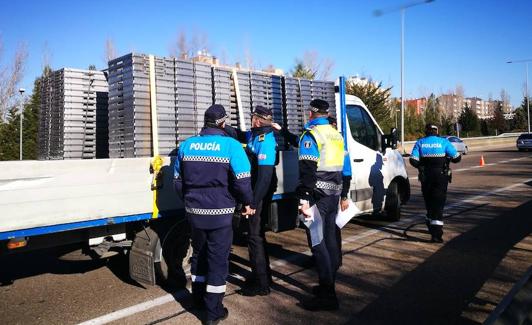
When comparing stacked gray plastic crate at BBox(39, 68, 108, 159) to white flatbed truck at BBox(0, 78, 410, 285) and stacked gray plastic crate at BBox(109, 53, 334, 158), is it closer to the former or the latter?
stacked gray plastic crate at BBox(109, 53, 334, 158)

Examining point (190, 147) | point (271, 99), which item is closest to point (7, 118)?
point (271, 99)

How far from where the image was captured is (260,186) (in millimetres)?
4496

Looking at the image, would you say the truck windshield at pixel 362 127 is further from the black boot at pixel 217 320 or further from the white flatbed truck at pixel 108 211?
the black boot at pixel 217 320

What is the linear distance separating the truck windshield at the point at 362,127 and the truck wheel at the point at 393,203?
0.92 meters

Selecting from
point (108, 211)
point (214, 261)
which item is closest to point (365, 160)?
point (214, 261)

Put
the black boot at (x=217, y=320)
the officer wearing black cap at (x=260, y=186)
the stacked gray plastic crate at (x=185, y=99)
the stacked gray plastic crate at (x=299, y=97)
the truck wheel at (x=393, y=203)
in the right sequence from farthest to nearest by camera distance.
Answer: the truck wheel at (x=393, y=203), the stacked gray plastic crate at (x=299, y=97), the stacked gray plastic crate at (x=185, y=99), the officer wearing black cap at (x=260, y=186), the black boot at (x=217, y=320)

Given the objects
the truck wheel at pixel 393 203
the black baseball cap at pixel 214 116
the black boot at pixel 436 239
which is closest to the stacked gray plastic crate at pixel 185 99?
the black baseball cap at pixel 214 116

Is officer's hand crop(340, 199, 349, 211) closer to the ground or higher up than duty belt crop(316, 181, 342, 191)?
closer to the ground

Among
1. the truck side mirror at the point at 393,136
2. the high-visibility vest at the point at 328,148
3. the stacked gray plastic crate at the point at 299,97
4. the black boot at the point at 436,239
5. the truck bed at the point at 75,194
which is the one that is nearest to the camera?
the truck bed at the point at 75,194

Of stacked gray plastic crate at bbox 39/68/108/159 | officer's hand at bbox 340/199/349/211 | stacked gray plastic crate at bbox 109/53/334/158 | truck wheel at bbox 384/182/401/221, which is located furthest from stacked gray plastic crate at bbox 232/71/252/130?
truck wheel at bbox 384/182/401/221

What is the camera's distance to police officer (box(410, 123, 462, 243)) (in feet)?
22.5

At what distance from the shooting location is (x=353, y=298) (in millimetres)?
4570

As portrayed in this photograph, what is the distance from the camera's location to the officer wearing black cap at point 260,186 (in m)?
4.54

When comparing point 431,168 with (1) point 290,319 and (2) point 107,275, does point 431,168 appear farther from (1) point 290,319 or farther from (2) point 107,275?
(2) point 107,275
